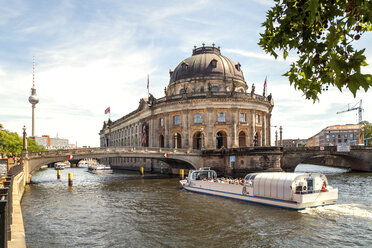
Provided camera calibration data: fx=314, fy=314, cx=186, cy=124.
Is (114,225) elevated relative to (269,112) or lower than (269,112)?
lower

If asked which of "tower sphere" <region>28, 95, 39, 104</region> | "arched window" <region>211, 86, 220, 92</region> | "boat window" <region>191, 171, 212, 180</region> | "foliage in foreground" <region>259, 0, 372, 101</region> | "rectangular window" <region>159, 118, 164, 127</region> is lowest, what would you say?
"boat window" <region>191, 171, 212, 180</region>

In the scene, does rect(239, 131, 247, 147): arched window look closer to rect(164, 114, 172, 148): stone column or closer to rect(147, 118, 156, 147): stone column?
rect(164, 114, 172, 148): stone column

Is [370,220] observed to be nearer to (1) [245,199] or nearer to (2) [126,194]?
(1) [245,199]

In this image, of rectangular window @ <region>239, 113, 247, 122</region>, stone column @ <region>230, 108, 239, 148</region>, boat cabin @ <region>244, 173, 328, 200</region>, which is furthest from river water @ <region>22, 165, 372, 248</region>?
rectangular window @ <region>239, 113, 247, 122</region>

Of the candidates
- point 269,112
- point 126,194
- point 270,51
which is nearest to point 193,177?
point 126,194

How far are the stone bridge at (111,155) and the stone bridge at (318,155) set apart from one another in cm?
1587

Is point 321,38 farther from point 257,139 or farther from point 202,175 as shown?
point 257,139

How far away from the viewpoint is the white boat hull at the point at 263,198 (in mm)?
25906

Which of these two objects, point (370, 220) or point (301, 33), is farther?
point (370, 220)

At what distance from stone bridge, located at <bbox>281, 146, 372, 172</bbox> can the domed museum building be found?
982cm

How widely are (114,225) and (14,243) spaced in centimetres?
1119

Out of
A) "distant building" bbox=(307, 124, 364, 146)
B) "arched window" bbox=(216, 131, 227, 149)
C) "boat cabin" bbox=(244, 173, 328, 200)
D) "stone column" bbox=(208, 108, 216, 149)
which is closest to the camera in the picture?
"boat cabin" bbox=(244, 173, 328, 200)

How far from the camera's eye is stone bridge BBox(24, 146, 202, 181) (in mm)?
44812

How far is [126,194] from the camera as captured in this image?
35.8 m
